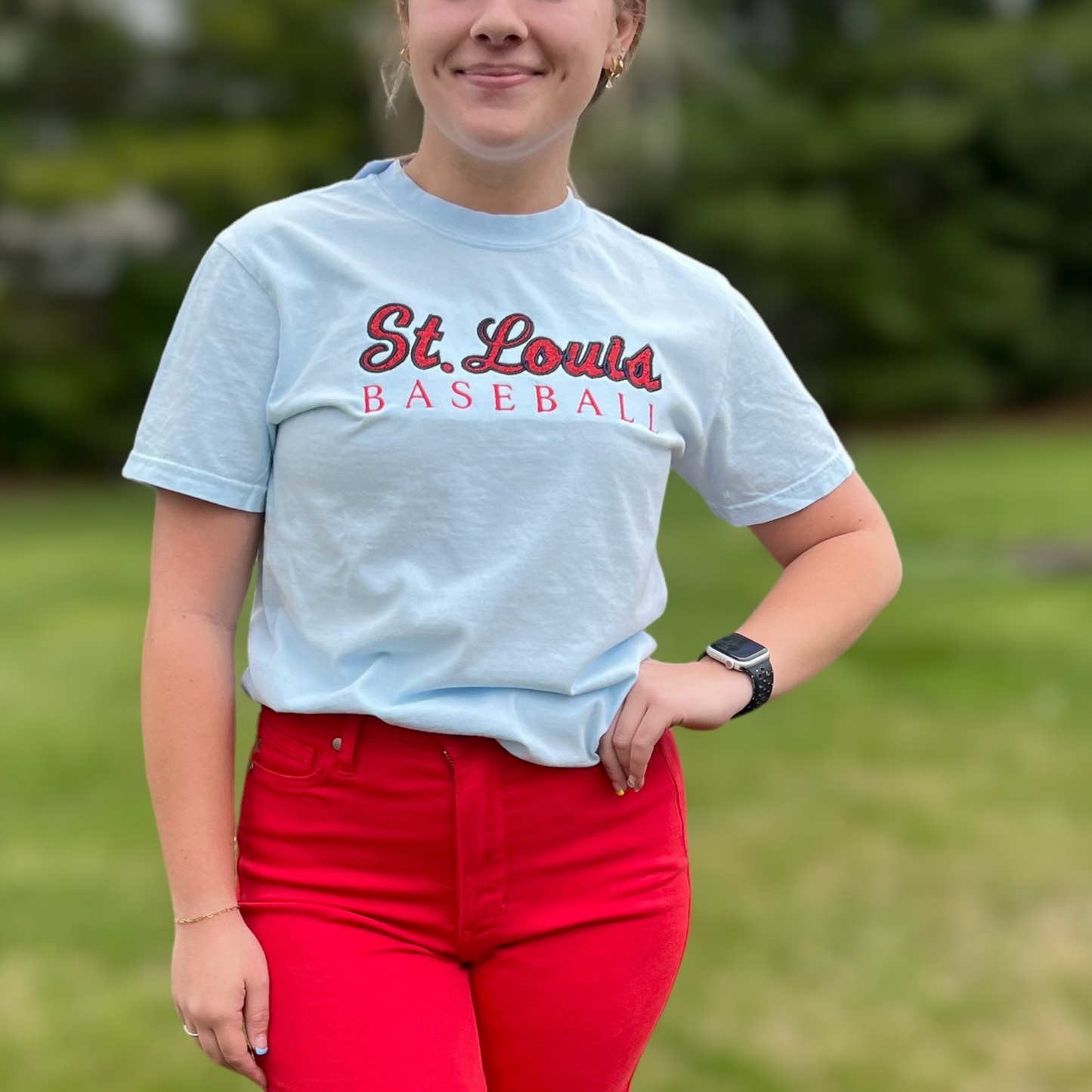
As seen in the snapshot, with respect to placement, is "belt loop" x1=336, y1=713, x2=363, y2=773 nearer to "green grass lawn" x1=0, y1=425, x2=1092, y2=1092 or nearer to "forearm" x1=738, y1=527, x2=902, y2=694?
"forearm" x1=738, y1=527, x2=902, y2=694

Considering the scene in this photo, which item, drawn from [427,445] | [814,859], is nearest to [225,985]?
[427,445]

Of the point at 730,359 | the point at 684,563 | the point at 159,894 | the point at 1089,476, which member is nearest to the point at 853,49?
the point at 1089,476

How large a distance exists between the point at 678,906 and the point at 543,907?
171 mm

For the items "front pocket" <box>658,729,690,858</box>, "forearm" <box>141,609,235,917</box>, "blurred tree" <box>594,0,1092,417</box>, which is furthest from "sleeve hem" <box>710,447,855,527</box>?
"blurred tree" <box>594,0,1092,417</box>

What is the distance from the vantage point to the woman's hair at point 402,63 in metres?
1.49

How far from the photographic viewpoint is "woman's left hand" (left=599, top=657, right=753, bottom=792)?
147cm

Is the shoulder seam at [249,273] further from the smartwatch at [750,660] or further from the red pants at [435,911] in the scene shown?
the smartwatch at [750,660]

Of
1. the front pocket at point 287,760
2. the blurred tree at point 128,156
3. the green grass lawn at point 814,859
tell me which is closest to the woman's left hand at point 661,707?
the front pocket at point 287,760

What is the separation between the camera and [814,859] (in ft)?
15.1

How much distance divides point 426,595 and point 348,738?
16 centimetres

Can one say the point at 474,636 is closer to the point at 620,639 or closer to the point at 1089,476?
the point at 620,639

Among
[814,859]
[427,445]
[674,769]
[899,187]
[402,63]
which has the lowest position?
[899,187]

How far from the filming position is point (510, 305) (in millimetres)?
1443

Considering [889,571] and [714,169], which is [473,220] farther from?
[714,169]
